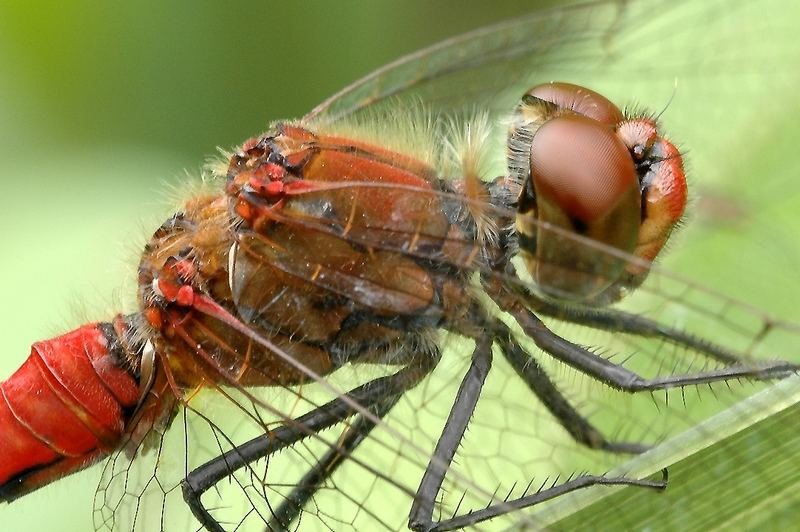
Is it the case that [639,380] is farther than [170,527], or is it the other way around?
[170,527]

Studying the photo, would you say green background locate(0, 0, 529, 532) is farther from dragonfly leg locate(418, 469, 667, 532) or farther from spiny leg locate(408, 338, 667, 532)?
dragonfly leg locate(418, 469, 667, 532)

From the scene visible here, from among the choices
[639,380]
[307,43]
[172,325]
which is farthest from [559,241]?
[307,43]

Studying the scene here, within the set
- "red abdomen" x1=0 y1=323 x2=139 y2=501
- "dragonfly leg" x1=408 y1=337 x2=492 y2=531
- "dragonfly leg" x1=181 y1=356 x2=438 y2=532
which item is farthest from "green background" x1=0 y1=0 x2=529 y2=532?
"dragonfly leg" x1=408 y1=337 x2=492 y2=531

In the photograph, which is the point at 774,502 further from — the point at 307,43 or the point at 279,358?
the point at 307,43

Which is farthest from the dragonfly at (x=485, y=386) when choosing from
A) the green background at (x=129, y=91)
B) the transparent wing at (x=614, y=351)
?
the green background at (x=129, y=91)

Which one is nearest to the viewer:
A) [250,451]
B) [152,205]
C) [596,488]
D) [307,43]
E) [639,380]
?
[596,488]

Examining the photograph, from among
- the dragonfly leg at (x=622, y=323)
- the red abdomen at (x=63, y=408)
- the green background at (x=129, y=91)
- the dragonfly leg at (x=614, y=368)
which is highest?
the green background at (x=129, y=91)

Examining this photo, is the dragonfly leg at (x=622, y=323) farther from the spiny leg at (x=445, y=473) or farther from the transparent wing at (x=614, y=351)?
the spiny leg at (x=445, y=473)
